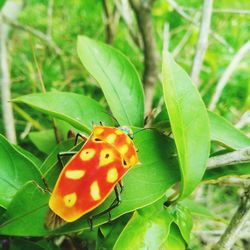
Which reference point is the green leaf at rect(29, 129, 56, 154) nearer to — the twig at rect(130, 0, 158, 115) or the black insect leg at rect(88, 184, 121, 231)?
the black insect leg at rect(88, 184, 121, 231)

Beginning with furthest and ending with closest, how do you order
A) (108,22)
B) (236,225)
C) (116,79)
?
1. (108,22)
2. (116,79)
3. (236,225)

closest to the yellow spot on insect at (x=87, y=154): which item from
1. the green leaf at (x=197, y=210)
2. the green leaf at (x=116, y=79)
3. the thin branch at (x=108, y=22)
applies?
the green leaf at (x=116, y=79)

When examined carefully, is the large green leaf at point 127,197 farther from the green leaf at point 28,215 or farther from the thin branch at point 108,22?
the thin branch at point 108,22

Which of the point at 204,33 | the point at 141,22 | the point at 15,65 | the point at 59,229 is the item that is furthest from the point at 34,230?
the point at 15,65

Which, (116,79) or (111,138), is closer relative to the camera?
(111,138)

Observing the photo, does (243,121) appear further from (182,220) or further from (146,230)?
(146,230)

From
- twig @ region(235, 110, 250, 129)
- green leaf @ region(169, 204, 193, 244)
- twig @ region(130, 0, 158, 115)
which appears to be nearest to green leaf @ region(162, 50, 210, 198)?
green leaf @ region(169, 204, 193, 244)

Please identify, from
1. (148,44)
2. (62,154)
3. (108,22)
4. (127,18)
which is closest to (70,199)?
(62,154)
